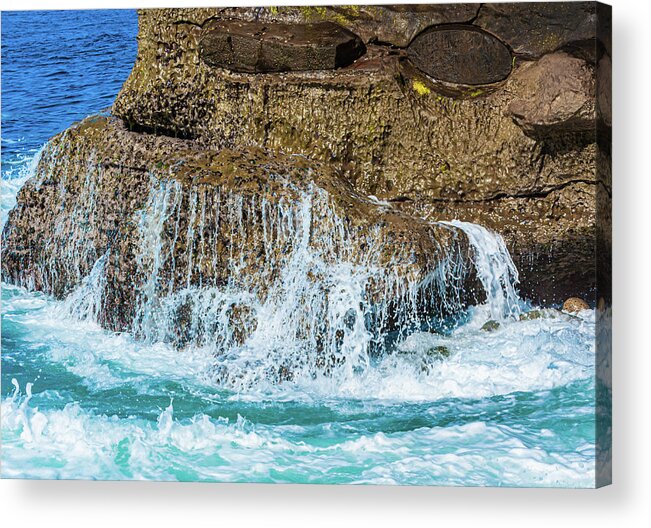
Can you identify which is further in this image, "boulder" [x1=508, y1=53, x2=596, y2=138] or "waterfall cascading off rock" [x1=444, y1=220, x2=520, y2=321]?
"waterfall cascading off rock" [x1=444, y1=220, x2=520, y2=321]

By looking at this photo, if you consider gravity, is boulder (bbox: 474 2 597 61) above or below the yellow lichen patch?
above

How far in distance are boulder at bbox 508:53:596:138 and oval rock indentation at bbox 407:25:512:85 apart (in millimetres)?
127

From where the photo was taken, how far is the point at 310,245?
549cm

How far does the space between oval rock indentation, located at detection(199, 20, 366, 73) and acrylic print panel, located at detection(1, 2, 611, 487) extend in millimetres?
12

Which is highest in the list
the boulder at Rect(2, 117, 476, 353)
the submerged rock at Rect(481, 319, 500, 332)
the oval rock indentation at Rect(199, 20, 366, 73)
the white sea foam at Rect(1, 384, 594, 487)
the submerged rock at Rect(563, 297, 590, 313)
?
the oval rock indentation at Rect(199, 20, 366, 73)

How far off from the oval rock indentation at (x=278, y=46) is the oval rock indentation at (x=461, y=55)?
332 millimetres

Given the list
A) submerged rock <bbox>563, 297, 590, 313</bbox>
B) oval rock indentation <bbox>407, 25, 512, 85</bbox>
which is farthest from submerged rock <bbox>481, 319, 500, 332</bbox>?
oval rock indentation <bbox>407, 25, 512, 85</bbox>

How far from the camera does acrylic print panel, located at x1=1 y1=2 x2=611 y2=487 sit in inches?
204

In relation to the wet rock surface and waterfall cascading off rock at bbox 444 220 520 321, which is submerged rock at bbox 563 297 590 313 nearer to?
the wet rock surface

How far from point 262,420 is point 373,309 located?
0.76 meters

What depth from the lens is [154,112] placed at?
Answer: 5.88 meters

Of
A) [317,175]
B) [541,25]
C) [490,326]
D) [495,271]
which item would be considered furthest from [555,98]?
[317,175]

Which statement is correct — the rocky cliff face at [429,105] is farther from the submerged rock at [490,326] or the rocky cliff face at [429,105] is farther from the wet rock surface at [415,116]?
the submerged rock at [490,326]

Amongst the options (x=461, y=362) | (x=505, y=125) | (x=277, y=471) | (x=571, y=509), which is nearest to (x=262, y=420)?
(x=277, y=471)
